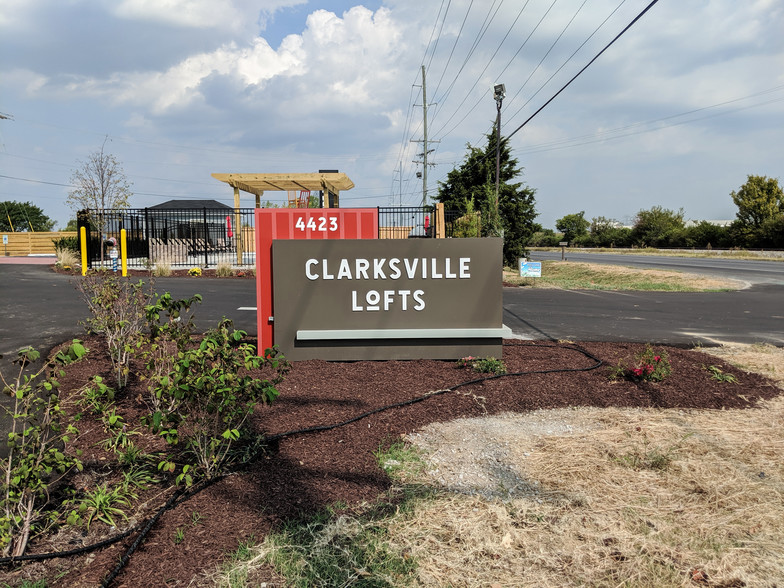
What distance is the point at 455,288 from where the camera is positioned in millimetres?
6191

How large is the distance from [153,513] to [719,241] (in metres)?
64.2

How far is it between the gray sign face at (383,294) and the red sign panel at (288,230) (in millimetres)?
257

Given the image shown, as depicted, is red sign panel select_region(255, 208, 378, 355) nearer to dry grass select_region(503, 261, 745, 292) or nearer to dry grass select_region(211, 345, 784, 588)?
dry grass select_region(211, 345, 784, 588)

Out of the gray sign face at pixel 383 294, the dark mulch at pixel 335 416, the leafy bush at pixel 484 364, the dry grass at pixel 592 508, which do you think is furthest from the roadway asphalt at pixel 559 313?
the dry grass at pixel 592 508

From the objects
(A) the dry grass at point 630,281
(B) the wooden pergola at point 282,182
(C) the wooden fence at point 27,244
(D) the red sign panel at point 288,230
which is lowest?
(A) the dry grass at point 630,281

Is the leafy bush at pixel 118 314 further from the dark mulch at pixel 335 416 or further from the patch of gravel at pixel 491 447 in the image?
the patch of gravel at pixel 491 447

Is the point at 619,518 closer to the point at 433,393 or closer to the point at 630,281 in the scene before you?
the point at 433,393

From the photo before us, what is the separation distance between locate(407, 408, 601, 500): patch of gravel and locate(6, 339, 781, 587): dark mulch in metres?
0.19

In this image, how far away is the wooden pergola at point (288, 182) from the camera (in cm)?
2233

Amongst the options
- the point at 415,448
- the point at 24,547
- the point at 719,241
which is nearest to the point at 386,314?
the point at 415,448

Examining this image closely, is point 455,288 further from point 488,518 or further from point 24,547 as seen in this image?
point 24,547

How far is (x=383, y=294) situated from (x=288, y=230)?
1.45 m

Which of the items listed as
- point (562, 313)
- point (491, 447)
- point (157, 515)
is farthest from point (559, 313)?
point (157, 515)

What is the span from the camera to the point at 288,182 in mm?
23594
